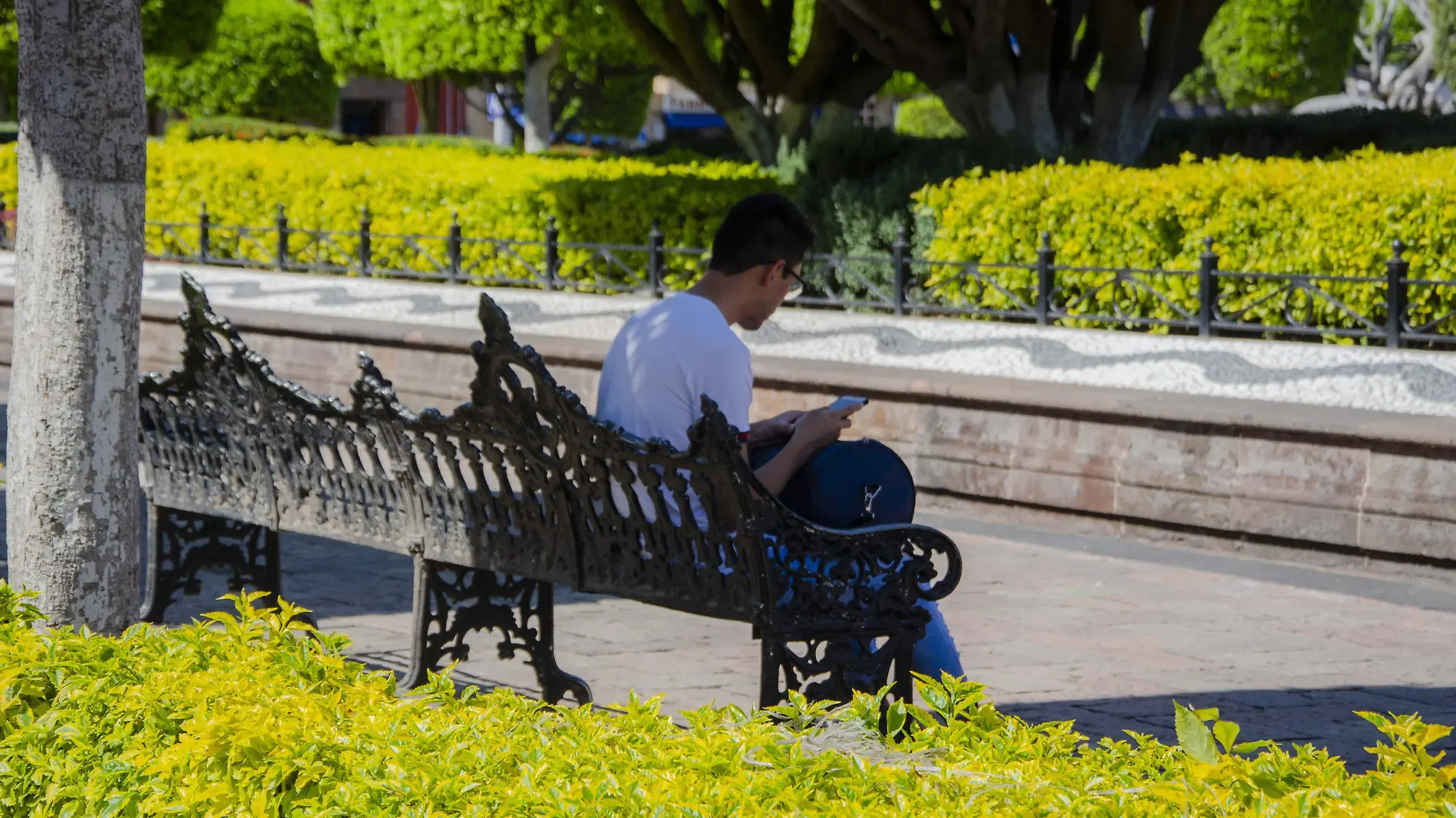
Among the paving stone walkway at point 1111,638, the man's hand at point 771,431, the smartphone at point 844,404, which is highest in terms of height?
the smartphone at point 844,404

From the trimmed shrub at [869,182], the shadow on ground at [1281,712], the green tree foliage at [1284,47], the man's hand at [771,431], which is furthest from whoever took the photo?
the green tree foliage at [1284,47]

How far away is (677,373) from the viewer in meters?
5.00

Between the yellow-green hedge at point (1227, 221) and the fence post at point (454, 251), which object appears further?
the fence post at point (454, 251)

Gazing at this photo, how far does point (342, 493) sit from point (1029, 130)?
9.86 metres

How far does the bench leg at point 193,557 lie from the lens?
22.1 ft

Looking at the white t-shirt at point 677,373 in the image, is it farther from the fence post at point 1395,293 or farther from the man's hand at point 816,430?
the fence post at point 1395,293

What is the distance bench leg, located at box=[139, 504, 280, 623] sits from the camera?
675cm

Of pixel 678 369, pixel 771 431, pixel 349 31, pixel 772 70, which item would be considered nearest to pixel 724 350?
pixel 678 369

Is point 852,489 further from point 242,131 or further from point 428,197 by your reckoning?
point 242,131

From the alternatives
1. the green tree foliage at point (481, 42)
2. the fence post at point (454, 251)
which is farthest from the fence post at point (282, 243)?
the green tree foliage at point (481, 42)

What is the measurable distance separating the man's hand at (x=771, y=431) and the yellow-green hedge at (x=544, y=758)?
168cm

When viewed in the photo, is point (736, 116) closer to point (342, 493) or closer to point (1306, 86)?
point (342, 493)

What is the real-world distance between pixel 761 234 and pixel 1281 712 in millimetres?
2313

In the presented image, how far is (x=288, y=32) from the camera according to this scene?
45.9 m
